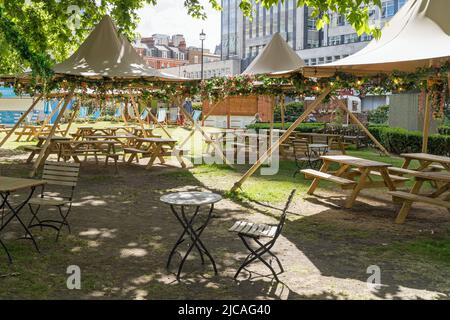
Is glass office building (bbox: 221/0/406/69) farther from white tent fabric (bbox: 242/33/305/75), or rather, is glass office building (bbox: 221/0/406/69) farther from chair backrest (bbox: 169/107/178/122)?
white tent fabric (bbox: 242/33/305/75)

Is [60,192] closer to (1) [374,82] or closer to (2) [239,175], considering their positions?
(2) [239,175]

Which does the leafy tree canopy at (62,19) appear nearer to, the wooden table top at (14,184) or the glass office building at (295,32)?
the wooden table top at (14,184)

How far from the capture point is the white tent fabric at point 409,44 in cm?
866

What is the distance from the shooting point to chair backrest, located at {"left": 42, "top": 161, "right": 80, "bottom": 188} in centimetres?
744

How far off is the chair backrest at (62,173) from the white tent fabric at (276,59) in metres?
11.6

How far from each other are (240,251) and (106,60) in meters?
9.00

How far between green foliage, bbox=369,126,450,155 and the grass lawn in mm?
7552

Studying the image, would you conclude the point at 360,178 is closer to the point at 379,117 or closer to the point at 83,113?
the point at 379,117

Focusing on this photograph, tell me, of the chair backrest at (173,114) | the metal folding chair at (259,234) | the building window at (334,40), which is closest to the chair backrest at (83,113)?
the chair backrest at (173,114)

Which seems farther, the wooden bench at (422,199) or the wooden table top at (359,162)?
the wooden table top at (359,162)

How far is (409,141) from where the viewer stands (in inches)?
721

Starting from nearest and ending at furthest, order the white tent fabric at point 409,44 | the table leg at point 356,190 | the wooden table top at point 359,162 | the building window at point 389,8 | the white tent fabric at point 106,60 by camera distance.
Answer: the white tent fabric at point 409,44 < the wooden table top at point 359,162 < the table leg at point 356,190 < the white tent fabric at point 106,60 < the building window at point 389,8

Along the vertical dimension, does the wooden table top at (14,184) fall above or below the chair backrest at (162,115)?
below

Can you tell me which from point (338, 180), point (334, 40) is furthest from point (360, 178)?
point (334, 40)
